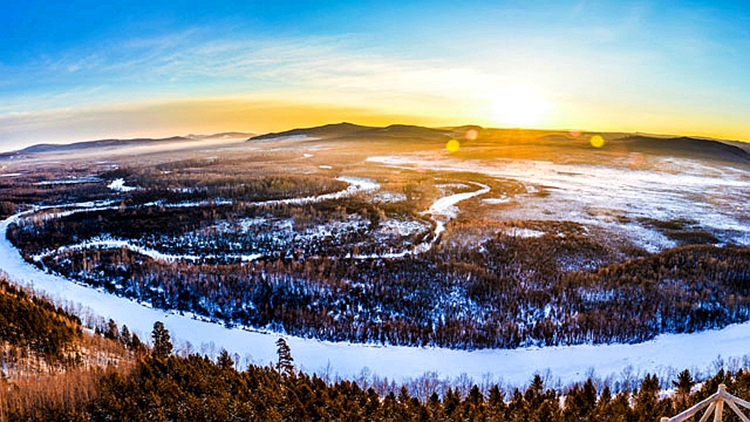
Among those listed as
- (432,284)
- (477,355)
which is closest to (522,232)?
(432,284)

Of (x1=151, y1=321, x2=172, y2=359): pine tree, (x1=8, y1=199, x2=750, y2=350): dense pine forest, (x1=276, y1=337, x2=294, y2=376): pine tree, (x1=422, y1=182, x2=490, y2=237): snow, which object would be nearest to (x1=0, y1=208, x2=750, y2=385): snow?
(x1=8, y1=199, x2=750, y2=350): dense pine forest

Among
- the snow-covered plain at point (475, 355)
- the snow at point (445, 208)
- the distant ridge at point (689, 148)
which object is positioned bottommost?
the snow-covered plain at point (475, 355)

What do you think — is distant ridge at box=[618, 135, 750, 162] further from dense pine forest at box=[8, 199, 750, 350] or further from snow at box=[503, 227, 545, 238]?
dense pine forest at box=[8, 199, 750, 350]

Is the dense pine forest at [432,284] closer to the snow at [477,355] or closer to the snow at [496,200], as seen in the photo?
the snow at [477,355]

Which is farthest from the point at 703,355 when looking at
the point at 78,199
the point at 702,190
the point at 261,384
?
the point at 78,199

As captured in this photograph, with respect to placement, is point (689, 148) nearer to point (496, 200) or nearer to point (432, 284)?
point (496, 200)

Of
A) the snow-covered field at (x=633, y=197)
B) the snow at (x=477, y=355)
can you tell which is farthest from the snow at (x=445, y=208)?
the snow at (x=477, y=355)

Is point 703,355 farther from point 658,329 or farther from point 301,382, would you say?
point 301,382

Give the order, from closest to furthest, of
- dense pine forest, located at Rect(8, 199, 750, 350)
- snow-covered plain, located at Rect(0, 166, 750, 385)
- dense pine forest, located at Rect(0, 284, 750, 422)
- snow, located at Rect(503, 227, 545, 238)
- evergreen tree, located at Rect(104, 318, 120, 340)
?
dense pine forest, located at Rect(0, 284, 750, 422), snow-covered plain, located at Rect(0, 166, 750, 385), evergreen tree, located at Rect(104, 318, 120, 340), dense pine forest, located at Rect(8, 199, 750, 350), snow, located at Rect(503, 227, 545, 238)
